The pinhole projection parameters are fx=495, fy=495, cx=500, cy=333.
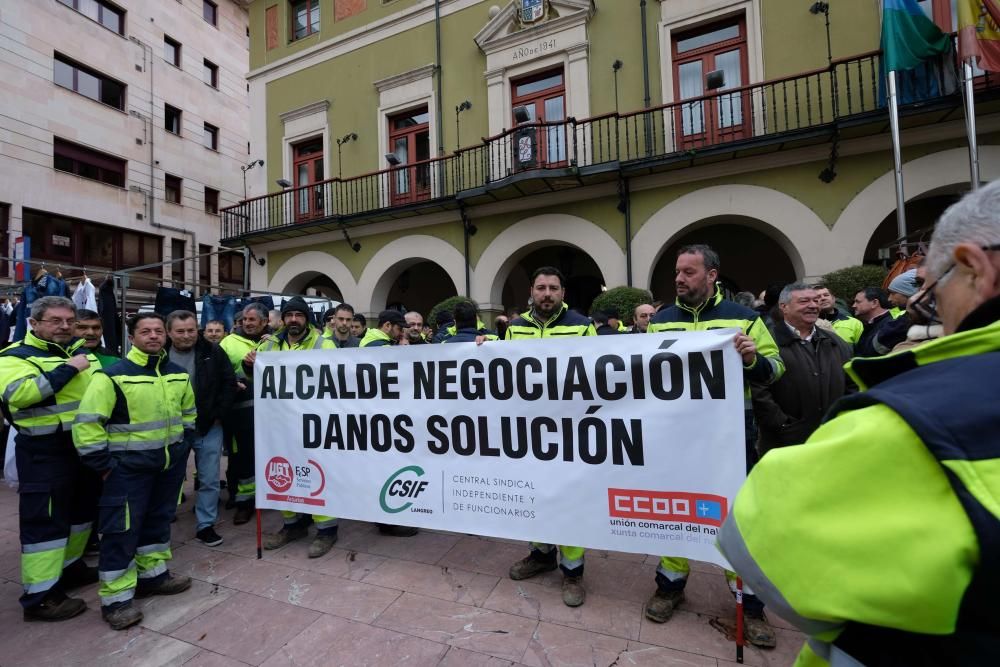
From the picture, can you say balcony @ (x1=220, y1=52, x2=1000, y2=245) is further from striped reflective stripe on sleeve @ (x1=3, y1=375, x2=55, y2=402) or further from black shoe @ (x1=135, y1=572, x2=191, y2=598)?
black shoe @ (x1=135, y1=572, x2=191, y2=598)

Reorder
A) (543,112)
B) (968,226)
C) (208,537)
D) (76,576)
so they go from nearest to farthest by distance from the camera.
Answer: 1. (968,226)
2. (76,576)
3. (208,537)
4. (543,112)

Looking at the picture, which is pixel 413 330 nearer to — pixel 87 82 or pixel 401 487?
pixel 401 487

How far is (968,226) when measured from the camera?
91cm

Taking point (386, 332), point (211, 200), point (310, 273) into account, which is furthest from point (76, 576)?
point (211, 200)

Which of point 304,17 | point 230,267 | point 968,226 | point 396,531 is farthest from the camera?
point 230,267

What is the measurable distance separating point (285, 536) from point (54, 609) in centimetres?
135

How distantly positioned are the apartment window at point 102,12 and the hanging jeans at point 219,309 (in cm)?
1494

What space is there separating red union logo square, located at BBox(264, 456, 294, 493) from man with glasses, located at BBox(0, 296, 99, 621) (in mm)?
1085

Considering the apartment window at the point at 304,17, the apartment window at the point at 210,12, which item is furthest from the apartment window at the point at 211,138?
the apartment window at the point at 304,17

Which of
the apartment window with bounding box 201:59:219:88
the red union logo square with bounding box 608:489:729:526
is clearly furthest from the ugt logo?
the apartment window with bounding box 201:59:219:88

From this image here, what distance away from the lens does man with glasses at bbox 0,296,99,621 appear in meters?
2.94

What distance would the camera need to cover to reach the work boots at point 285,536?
12.6 feet

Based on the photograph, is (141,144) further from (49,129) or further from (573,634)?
(573,634)

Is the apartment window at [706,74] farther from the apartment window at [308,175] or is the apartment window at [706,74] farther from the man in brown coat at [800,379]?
the apartment window at [308,175]
